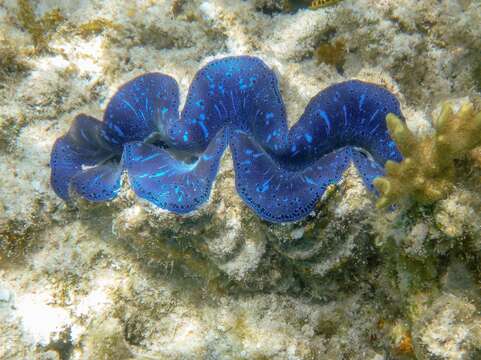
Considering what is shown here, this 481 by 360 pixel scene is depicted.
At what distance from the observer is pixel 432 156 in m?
2.08

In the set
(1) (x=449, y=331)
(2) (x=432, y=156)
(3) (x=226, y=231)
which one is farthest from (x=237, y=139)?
(1) (x=449, y=331)

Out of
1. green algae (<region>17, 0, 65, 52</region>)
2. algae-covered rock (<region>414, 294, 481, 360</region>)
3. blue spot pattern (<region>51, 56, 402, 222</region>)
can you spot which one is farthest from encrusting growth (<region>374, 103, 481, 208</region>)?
green algae (<region>17, 0, 65, 52</region>)

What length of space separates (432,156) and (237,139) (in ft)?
4.26

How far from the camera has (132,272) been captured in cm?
324

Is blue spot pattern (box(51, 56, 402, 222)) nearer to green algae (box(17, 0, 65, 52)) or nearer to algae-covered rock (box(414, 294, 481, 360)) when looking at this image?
algae-covered rock (box(414, 294, 481, 360))

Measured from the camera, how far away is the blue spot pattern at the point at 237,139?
2.56 metres

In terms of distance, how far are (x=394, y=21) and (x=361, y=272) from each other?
2038mm

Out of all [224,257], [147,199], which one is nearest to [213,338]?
[224,257]

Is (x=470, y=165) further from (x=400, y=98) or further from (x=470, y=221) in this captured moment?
(x=400, y=98)

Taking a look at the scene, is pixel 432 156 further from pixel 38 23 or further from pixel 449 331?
pixel 38 23

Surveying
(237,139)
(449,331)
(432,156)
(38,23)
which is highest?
(38,23)

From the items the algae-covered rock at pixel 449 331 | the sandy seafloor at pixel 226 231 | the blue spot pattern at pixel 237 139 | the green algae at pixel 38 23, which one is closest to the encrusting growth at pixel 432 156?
the sandy seafloor at pixel 226 231

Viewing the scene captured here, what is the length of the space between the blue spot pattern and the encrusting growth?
0.32 metres

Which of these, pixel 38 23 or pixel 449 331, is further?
pixel 38 23
